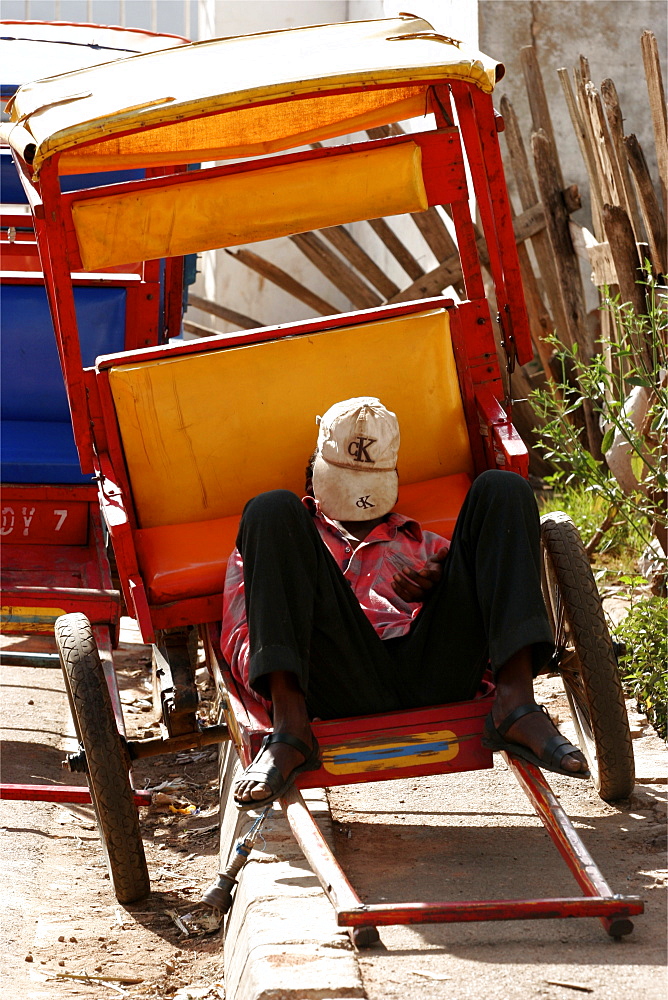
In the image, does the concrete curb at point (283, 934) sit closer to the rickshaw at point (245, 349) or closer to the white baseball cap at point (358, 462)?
the rickshaw at point (245, 349)

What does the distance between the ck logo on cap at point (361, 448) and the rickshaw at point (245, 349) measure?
45cm

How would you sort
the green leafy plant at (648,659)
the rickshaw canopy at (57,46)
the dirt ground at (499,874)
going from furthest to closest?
the rickshaw canopy at (57,46) < the green leafy plant at (648,659) < the dirt ground at (499,874)

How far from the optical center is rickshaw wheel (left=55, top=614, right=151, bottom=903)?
302cm

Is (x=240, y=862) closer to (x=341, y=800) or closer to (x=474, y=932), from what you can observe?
(x=474, y=932)

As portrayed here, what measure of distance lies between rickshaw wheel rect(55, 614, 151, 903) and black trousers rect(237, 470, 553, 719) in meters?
0.58

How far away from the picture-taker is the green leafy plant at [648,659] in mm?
3736

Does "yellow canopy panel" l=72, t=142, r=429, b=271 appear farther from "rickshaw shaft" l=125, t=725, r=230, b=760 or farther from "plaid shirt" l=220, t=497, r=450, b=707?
"rickshaw shaft" l=125, t=725, r=230, b=760

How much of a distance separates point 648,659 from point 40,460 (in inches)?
100

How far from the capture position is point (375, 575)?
3.04 metres

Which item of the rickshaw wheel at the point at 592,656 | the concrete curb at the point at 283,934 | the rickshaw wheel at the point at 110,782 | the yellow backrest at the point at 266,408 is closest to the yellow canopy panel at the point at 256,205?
the yellow backrest at the point at 266,408

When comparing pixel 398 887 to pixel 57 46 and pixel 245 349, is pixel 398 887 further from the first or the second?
pixel 57 46

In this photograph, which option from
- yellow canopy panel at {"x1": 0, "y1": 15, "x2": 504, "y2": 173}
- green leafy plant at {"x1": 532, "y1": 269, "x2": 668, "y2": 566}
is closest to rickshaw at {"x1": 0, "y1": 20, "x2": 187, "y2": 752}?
yellow canopy panel at {"x1": 0, "y1": 15, "x2": 504, "y2": 173}

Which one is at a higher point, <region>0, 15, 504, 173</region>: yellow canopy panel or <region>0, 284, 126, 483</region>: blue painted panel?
<region>0, 15, 504, 173</region>: yellow canopy panel

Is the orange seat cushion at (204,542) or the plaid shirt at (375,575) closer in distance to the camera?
the plaid shirt at (375,575)
